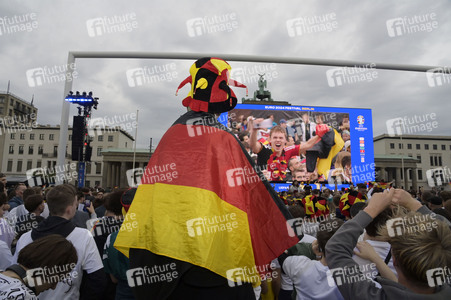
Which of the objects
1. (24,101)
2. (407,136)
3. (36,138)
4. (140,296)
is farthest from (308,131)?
(24,101)

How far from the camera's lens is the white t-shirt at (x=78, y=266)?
3055mm

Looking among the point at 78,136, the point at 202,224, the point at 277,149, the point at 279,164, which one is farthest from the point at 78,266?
the point at 277,149

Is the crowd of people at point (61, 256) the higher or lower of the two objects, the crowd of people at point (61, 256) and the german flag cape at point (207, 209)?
the lower

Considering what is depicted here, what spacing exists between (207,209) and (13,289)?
4.29ft

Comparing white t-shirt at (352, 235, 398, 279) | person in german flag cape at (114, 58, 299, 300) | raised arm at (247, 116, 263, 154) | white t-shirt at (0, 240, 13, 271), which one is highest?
raised arm at (247, 116, 263, 154)

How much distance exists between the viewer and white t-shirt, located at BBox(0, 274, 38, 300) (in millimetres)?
1890

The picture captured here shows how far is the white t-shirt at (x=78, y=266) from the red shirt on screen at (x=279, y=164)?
22816mm

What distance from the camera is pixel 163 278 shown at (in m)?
1.81

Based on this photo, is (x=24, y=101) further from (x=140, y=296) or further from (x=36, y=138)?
(x=140, y=296)

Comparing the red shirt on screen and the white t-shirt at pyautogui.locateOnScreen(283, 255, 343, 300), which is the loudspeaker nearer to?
the white t-shirt at pyautogui.locateOnScreen(283, 255, 343, 300)

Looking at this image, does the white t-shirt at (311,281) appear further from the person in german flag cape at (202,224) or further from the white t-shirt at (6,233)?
the white t-shirt at (6,233)

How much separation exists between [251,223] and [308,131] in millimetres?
26132

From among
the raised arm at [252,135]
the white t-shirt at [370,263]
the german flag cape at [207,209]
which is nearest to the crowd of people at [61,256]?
the german flag cape at [207,209]

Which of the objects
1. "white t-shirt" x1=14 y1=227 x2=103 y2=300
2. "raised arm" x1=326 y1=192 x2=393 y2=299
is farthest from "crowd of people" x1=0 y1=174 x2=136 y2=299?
"raised arm" x1=326 y1=192 x2=393 y2=299
